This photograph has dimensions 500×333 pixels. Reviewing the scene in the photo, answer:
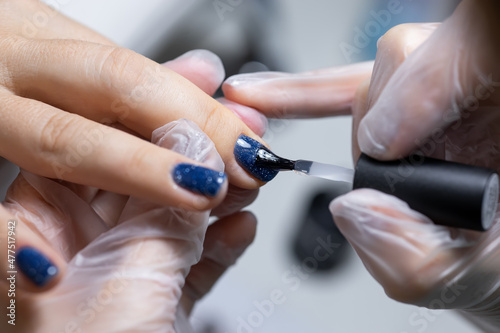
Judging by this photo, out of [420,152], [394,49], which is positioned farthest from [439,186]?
[394,49]

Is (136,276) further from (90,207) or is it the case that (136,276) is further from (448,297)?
(448,297)

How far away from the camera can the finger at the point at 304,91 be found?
2.61 ft

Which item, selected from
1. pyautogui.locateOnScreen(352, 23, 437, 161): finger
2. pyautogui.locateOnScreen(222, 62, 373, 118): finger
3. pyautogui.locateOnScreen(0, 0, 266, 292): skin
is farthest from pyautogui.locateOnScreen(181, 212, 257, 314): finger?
pyautogui.locateOnScreen(352, 23, 437, 161): finger

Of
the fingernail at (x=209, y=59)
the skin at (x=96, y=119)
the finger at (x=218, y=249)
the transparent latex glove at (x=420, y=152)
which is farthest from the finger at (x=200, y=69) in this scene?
the transparent latex glove at (x=420, y=152)

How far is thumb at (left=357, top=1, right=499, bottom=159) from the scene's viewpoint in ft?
→ 1.66

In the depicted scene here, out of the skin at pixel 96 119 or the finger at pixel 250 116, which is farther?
the finger at pixel 250 116

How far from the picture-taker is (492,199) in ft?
1.52

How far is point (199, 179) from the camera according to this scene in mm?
502

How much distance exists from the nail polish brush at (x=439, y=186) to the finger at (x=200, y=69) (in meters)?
0.39

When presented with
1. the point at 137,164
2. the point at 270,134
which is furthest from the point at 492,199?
the point at 270,134

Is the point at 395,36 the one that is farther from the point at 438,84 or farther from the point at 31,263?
the point at 31,263

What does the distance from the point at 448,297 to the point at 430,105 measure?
249mm

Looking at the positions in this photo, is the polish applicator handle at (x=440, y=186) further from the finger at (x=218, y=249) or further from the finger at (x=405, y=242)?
the finger at (x=218, y=249)

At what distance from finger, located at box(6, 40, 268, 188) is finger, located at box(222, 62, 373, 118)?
154mm
